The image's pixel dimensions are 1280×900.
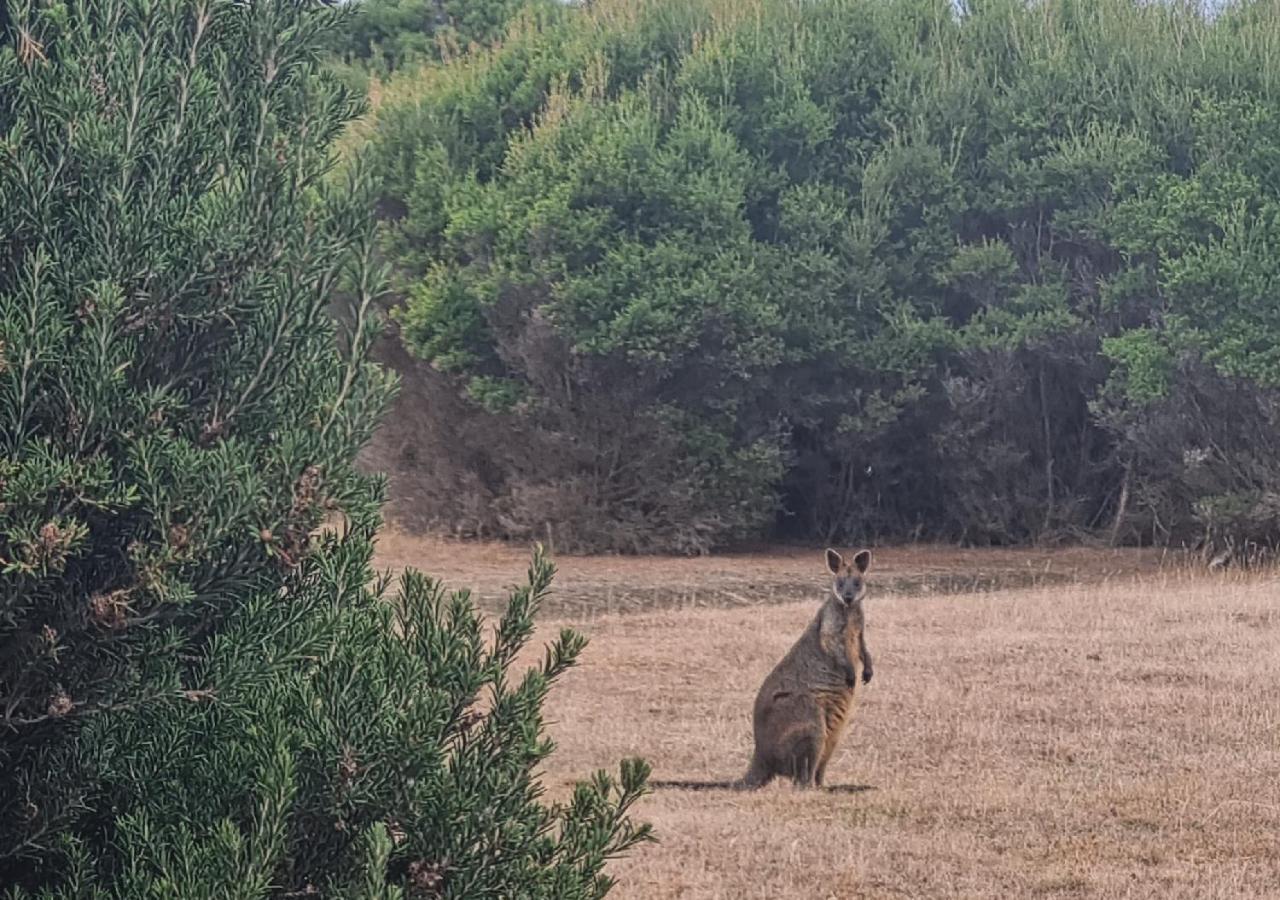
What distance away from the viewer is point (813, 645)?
10.2 meters

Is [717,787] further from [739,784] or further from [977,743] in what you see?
[977,743]

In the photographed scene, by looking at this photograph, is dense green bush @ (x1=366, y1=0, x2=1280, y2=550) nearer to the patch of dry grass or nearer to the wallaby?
the patch of dry grass

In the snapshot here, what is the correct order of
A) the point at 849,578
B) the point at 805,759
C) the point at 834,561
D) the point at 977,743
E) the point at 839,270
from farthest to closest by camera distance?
the point at 839,270, the point at 977,743, the point at 834,561, the point at 849,578, the point at 805,759

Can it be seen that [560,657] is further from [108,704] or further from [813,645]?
[813,645]

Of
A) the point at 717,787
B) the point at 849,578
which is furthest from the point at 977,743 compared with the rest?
the point at 717,787

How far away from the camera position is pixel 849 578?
35.0 feet

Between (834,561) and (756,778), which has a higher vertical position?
(834,561)

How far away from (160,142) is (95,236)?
33cm

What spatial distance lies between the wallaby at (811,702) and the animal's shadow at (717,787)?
67 millimetres

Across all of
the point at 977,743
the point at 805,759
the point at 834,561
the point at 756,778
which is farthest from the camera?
the point at 977,743

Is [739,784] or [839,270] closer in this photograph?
[739,784]

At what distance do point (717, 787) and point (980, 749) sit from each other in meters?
1.99

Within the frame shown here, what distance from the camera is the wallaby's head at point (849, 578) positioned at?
10570 millimetres

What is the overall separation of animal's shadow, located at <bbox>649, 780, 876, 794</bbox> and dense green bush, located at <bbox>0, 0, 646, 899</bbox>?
4743 mm
